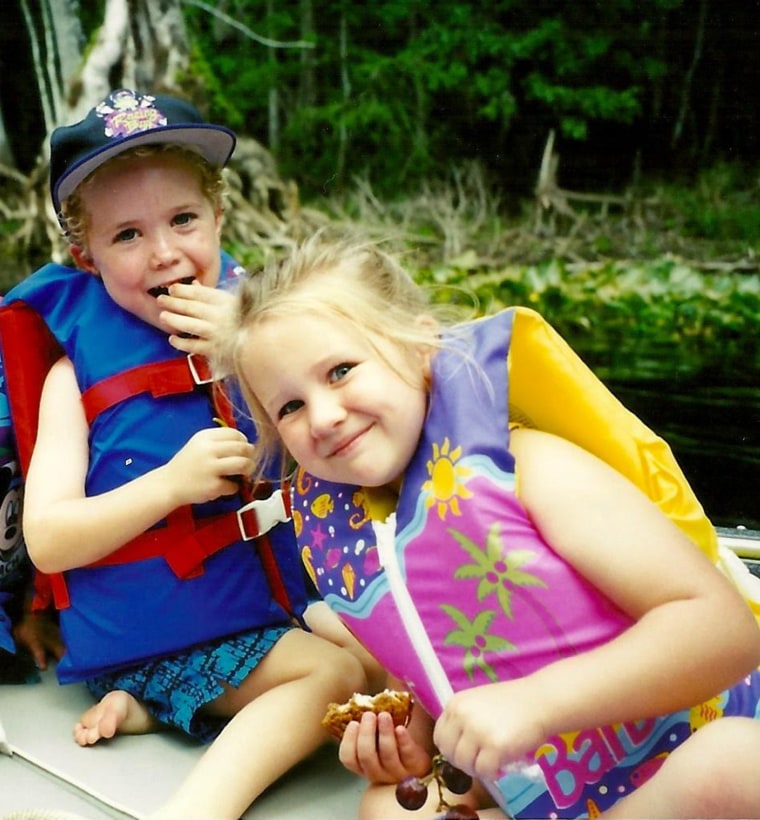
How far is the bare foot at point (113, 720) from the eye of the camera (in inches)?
50.3

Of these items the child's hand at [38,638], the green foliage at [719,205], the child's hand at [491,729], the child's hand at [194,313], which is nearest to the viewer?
the child's hand at [491,729]

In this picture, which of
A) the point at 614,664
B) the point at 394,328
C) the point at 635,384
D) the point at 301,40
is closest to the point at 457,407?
the point at 394,328

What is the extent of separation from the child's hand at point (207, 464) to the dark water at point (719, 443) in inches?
35.5

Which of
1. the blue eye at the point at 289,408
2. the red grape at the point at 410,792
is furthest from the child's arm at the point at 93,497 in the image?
the red grape at the point at 410,792

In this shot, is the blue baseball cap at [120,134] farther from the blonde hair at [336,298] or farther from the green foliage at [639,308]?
the green foliage at [639,308]

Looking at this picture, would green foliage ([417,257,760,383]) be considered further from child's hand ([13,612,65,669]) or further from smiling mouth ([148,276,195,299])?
child's hand ([13,612,65,669])

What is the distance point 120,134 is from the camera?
1.26 metres

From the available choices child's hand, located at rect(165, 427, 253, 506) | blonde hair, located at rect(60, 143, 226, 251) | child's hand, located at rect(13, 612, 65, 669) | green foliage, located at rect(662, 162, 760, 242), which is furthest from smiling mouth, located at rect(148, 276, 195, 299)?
green foliage, located at rect(662, 162, 760, 242)

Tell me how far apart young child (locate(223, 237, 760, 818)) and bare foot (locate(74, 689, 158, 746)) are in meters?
0.41

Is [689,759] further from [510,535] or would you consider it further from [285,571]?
[285,571]

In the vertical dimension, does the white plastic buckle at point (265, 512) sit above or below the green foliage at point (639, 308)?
below

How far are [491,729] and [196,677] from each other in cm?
61

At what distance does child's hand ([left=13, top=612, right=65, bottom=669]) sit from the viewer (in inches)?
59.6

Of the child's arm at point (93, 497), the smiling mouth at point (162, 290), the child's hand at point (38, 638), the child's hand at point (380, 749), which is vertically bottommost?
the child's hand at point (38, 638)
